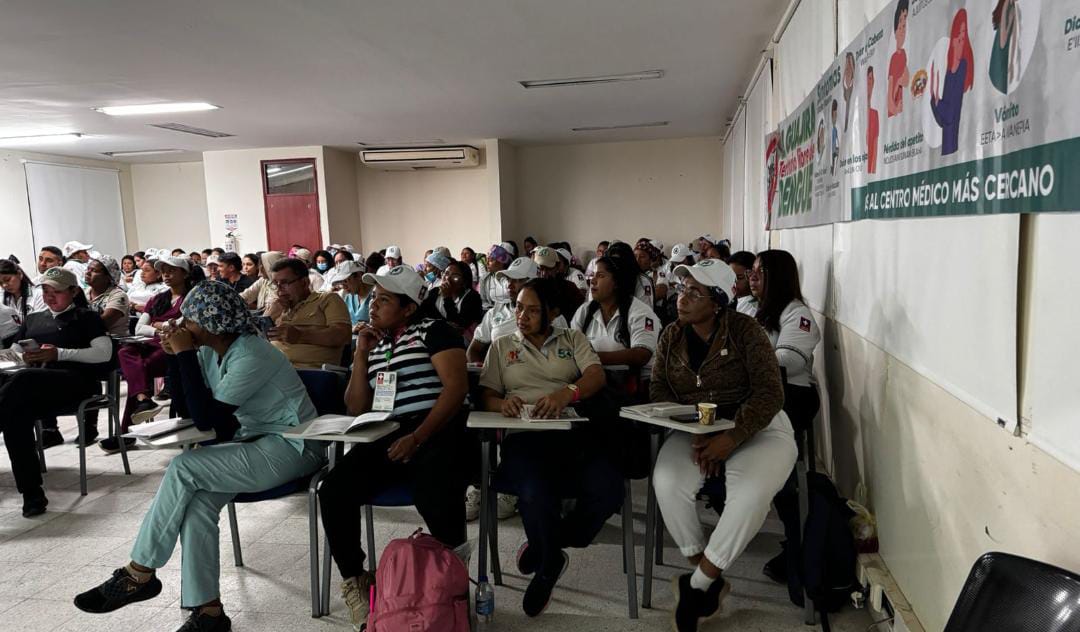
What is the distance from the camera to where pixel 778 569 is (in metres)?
2.59

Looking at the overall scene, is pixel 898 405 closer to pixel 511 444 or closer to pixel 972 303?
pixel 972 303

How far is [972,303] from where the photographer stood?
1.57 metres

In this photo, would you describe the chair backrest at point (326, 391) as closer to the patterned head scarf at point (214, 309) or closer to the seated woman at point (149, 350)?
the patterned head scarf at point (214, 309)

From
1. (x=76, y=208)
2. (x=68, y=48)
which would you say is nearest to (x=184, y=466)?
(x=68, y=48)

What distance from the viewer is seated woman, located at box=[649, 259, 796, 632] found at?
7.22 feet

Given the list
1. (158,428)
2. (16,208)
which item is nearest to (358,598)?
(158,428)

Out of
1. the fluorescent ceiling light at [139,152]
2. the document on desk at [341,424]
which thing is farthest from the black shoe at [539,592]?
the fluorescent ceiling light at [139,152]

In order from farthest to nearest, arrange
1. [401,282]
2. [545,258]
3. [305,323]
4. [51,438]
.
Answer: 1. [545,258]
2. [51,438]
3. [305,323]
4. [401,282]

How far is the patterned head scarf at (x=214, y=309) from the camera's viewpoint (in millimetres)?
2365

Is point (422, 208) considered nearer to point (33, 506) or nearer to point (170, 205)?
point (170, 205)

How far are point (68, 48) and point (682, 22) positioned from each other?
440 cm

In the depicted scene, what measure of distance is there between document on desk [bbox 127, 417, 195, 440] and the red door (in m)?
8.82

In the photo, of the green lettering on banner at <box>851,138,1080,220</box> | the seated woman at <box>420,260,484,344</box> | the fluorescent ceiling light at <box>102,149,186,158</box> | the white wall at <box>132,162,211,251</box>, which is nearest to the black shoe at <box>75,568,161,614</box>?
the seated woman at <box>420,260,484,344</box>

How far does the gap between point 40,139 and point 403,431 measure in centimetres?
989
